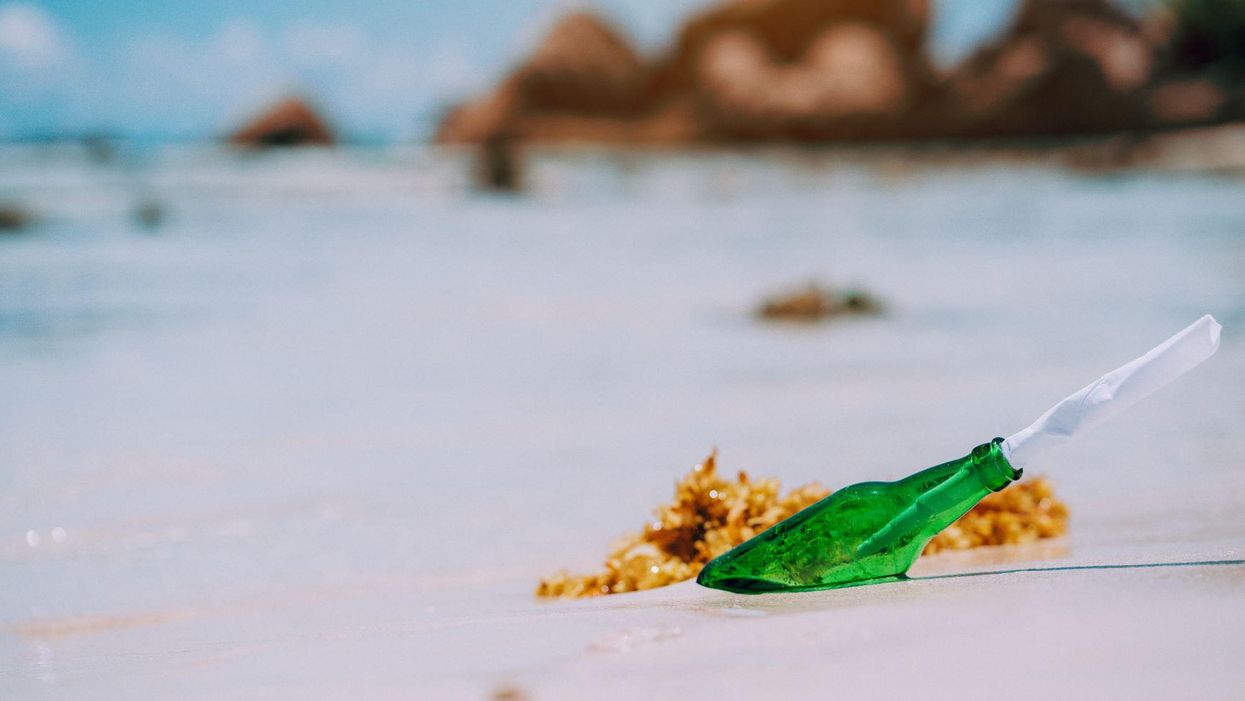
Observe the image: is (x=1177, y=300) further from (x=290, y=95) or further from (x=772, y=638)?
(x=290, y=95)

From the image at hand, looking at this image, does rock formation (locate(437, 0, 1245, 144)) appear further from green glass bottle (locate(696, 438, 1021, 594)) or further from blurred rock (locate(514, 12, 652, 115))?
green glass bottle (locate(696, 438, 1021, 594))

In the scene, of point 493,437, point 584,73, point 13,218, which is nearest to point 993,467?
point 493,437

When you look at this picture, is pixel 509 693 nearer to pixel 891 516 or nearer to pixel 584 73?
pixel 891 516

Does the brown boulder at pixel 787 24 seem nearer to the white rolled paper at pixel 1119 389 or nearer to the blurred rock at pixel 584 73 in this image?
the blurred rock at pixel 584 73

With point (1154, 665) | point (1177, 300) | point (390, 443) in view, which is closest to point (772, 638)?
point (1154, 665)

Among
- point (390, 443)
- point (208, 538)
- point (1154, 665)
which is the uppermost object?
point (390, 443)

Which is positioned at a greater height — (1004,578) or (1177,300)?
(1177,300)

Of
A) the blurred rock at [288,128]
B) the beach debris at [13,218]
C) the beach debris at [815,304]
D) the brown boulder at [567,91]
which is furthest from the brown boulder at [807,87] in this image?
the beach debris at [815,304]
